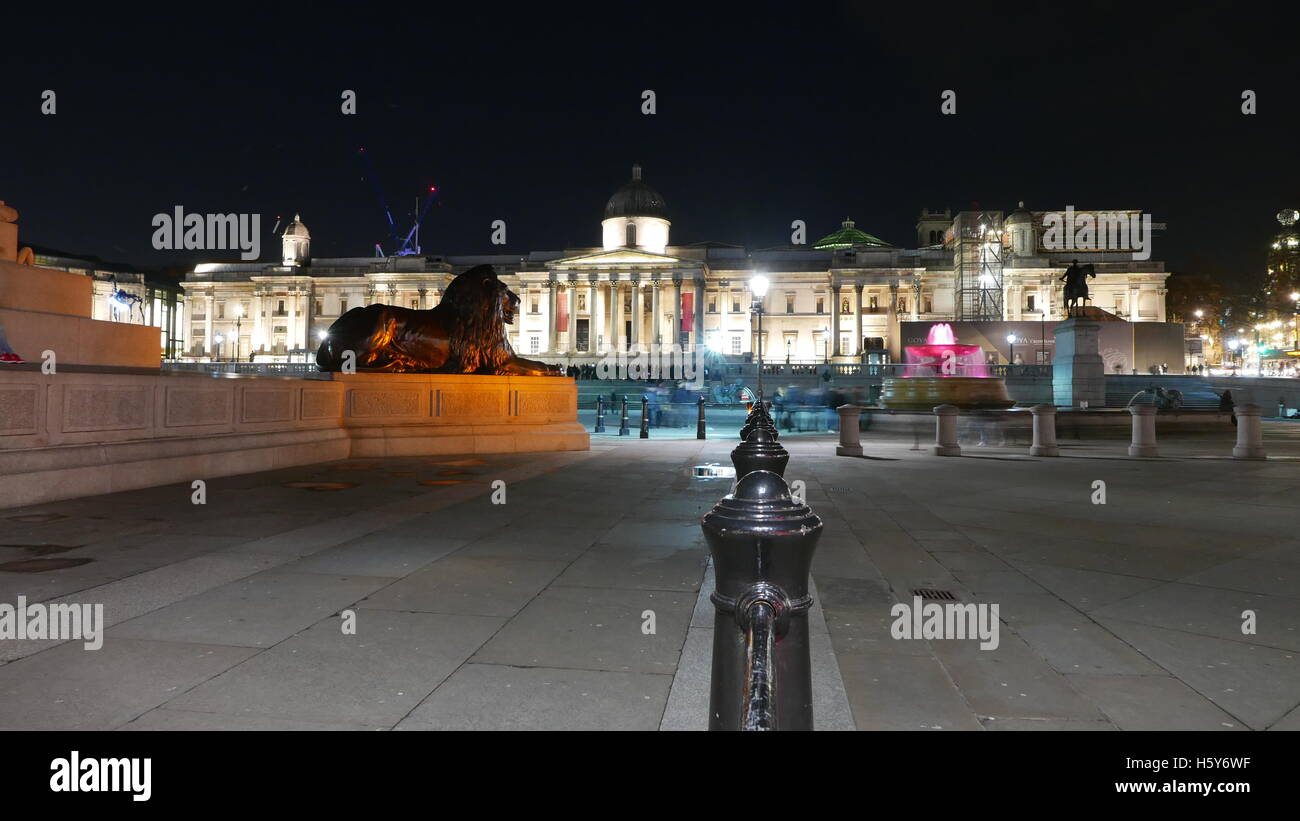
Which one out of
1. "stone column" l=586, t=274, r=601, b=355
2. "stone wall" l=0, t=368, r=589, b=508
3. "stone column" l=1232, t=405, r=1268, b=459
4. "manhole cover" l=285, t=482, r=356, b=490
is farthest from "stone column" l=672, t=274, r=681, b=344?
"manhole cover" l=285, t=482, r=356, b=490

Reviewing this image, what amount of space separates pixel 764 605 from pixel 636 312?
284 ft

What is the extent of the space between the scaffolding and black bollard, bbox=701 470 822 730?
83418mm

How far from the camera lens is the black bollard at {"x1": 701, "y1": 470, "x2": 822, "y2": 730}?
2422mm

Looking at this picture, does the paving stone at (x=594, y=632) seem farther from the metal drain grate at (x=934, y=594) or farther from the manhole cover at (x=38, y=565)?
the manhole cover at (x=38, y=565)

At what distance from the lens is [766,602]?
7.89 feet

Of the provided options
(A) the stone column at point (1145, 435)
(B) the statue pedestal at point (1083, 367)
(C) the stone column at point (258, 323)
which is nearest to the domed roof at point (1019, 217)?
(B) the statue pedestal at point (1083, 367)

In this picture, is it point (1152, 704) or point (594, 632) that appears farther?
point (594, 632)

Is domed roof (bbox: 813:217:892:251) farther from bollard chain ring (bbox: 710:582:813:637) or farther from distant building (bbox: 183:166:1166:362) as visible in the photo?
bollard chain ring (bbox: 710:582:813:637)

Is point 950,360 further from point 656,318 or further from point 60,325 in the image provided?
point 656,318

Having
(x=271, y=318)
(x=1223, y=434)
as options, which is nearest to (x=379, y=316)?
(x=1223, y=434)

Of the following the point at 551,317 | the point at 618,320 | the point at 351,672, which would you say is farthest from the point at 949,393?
the point at 551,317

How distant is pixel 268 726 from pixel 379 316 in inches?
539

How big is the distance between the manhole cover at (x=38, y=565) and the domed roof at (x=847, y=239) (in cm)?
11626

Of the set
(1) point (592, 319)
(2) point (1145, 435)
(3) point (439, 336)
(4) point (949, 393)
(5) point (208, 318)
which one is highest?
(5) point (208, 318)
